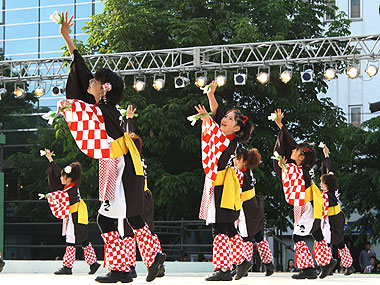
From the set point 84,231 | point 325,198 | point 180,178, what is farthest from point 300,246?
point 180,178

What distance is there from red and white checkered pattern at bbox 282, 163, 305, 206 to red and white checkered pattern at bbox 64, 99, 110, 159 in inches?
125

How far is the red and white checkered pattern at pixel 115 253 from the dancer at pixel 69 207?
427 centimetres

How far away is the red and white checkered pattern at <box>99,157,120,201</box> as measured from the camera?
5.63m

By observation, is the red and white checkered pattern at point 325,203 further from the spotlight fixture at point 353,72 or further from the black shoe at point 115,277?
the black shoe at point 115,277

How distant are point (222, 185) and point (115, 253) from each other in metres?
1.62

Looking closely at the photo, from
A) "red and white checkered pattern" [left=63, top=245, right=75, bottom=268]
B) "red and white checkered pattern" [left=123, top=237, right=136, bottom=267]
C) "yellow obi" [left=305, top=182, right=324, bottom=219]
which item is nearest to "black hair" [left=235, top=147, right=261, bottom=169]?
"yellow obi" [left=305, top=182, right=324, bottom=219]

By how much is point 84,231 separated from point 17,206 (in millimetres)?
15118

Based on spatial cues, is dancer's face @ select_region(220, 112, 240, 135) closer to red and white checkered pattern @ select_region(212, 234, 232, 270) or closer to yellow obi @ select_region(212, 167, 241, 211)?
yellow obi @ select_region(212, 167, 241, 211)

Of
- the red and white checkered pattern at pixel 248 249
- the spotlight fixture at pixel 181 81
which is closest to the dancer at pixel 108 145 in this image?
the red and white checkered pattern at pixel 248 249

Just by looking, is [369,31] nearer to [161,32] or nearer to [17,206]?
[161,32]

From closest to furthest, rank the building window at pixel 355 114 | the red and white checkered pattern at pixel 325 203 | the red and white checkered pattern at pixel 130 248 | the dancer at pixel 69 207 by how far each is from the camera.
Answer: the red and white checkered pattern at pixel 130 248, the red and white checkered pattern at pixel 325 203, the dancer at pixel 69 207, the building window at pixel 355 114

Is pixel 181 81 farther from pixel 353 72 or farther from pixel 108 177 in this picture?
pixel 108 177

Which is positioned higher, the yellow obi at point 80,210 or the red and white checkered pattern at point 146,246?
the yellow obi at point 80,210

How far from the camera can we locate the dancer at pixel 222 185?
22.5 ft
